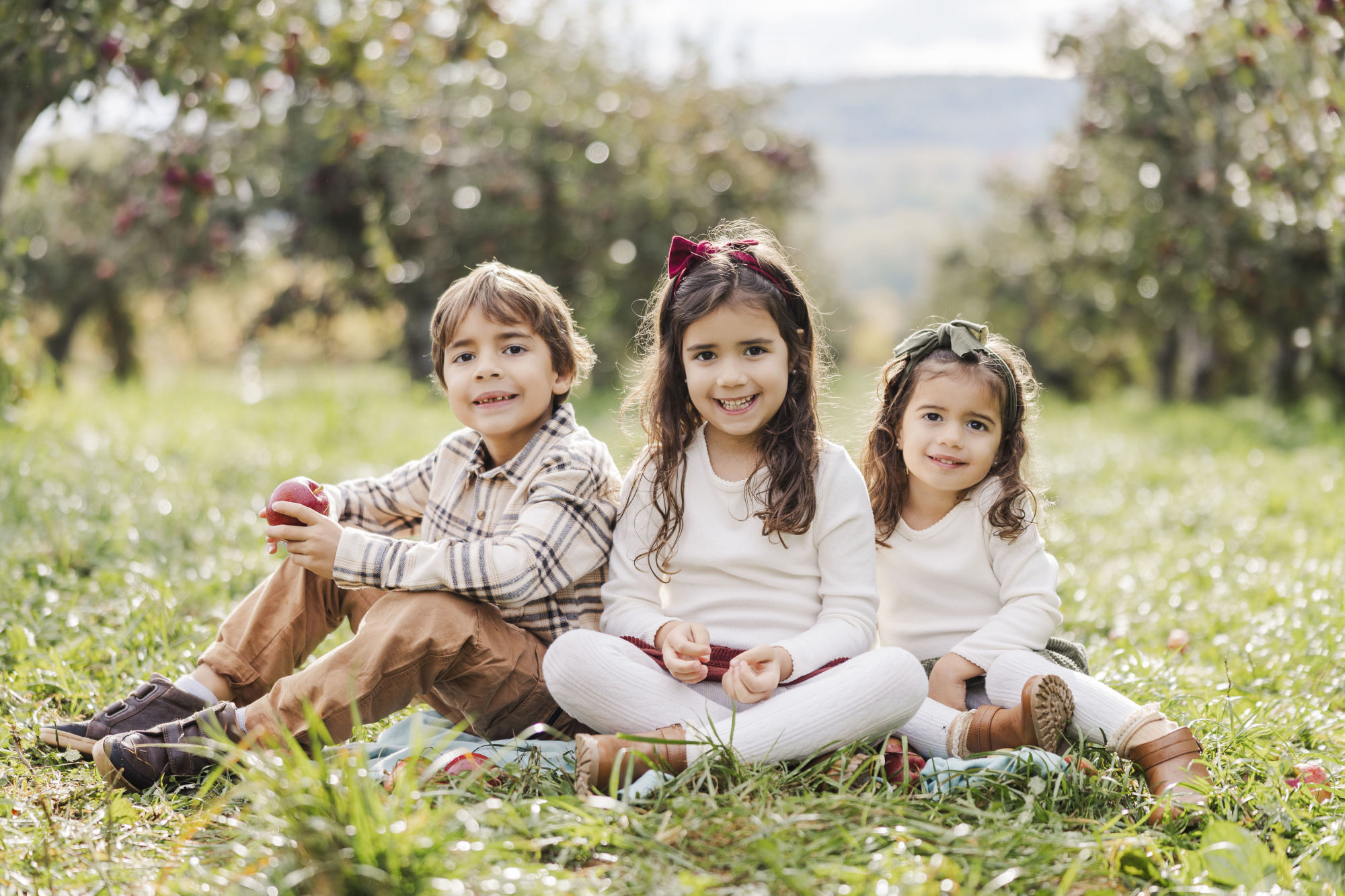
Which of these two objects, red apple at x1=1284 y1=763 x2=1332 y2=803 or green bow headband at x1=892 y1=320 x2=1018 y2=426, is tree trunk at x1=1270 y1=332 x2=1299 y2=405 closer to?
green bow headband at x1=892 y1=320 x2=1018 y2=426

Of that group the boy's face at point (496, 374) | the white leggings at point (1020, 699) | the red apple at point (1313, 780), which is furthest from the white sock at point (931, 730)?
the boy's face at point (496, 374)

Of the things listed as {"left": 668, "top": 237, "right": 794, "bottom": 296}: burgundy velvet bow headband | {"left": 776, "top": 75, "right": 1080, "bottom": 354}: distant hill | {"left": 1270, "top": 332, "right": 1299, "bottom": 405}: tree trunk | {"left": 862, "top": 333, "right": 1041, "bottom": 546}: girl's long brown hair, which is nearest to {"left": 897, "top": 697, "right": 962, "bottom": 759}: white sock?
{"left": 862, "top": 333, "right": 1041, "bottom": 546}: girl's long brown hair

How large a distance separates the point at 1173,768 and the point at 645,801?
1166mm

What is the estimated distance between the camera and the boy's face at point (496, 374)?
2.69 metres

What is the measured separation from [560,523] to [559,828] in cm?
83

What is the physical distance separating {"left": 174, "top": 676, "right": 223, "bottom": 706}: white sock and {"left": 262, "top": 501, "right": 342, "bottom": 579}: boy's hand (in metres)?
0.43

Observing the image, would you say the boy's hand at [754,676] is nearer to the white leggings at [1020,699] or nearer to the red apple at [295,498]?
the white leggings at [1020,699]

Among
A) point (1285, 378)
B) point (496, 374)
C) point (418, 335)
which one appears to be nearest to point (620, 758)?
point (496, 374)

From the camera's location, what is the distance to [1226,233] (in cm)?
1044

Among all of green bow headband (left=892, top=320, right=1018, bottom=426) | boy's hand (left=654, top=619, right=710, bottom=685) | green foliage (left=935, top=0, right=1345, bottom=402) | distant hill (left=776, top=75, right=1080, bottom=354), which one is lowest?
boy's hand (left=654, top=619, right=710, bottom=685)

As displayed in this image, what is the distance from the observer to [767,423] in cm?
273

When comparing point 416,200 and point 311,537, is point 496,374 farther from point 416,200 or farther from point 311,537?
point 416,200

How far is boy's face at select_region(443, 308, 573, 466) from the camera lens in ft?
8.83

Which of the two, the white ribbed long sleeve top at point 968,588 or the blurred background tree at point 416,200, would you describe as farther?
the blurred background tree at point 416,200
